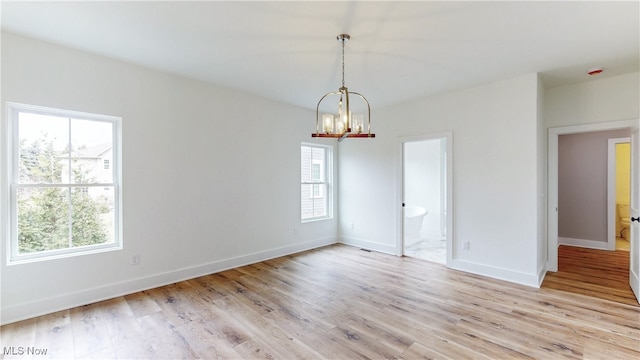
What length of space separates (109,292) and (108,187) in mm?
1164

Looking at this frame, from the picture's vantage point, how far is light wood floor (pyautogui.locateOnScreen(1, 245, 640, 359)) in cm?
222

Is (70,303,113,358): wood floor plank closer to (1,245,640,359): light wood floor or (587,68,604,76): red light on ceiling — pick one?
(1,245,640,359): light wood floor

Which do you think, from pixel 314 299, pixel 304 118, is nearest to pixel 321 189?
pixel 304 118

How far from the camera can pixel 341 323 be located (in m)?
2.64

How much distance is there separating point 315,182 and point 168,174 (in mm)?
2702

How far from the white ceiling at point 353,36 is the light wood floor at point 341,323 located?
8.56 ft

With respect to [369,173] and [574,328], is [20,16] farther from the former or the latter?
[574,328]

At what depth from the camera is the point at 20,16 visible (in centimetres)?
235

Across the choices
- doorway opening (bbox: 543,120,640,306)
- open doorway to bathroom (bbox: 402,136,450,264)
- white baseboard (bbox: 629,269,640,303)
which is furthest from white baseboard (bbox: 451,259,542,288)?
open doorway to bathroom (bbox: 402,136,450,264)

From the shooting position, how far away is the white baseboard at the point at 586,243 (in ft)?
17.4

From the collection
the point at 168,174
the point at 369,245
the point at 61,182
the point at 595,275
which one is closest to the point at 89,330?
the point at 61,182

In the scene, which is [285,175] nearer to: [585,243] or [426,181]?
[426,181]

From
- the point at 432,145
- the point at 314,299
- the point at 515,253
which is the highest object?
Result: the point at 432,145

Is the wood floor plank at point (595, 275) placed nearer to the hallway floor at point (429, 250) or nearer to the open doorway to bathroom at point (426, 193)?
the hallway floor at point (429, 250)
